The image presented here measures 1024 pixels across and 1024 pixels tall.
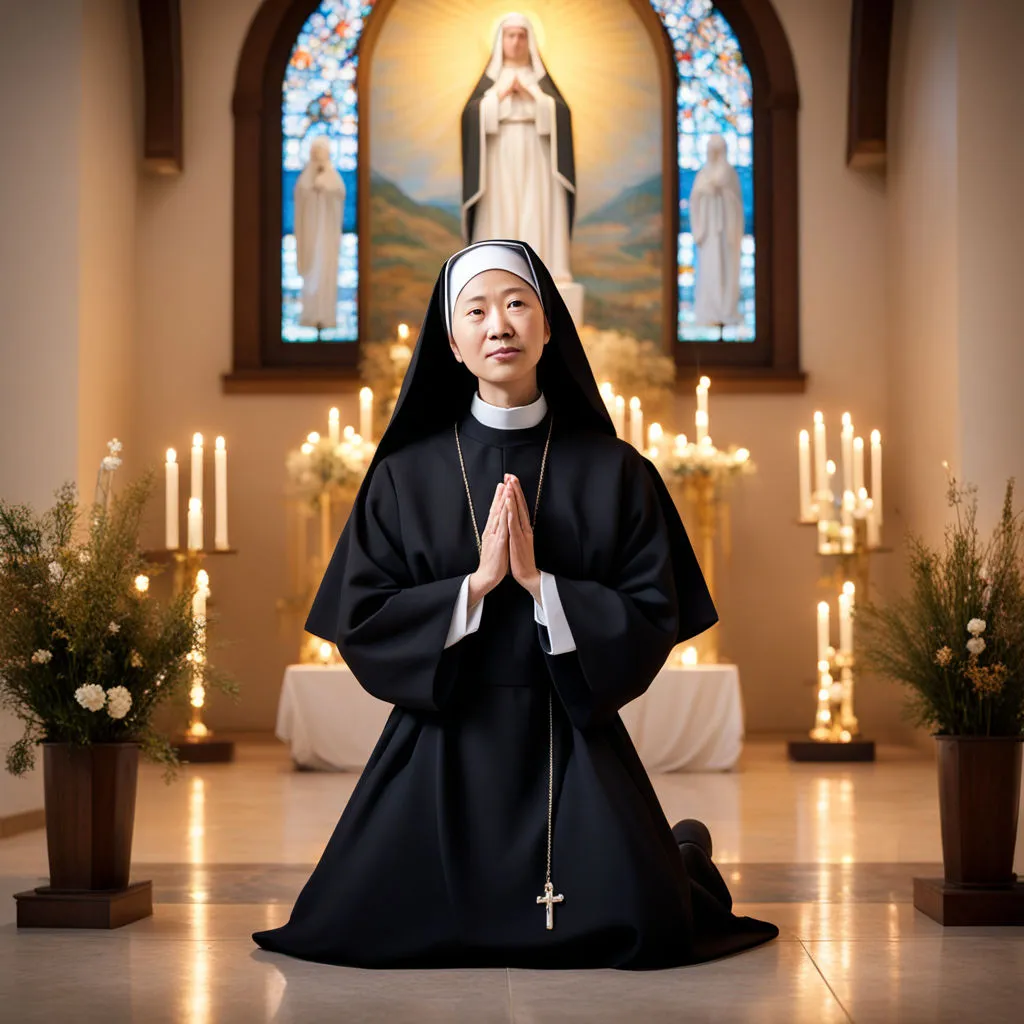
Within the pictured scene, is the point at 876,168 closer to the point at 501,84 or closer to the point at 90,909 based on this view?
the point at 501,84

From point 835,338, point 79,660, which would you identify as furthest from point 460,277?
point 835,338

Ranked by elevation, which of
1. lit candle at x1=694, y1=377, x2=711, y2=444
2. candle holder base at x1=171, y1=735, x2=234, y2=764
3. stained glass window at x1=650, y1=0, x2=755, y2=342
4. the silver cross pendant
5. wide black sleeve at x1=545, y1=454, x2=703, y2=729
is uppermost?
stained glass window at x1=650, y1=0, x2=755, y2=342

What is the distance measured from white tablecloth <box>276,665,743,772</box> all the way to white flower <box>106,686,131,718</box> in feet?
13.5

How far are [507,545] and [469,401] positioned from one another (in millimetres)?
645

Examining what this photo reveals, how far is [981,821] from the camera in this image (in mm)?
4316

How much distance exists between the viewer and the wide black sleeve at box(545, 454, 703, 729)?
3.69 metres

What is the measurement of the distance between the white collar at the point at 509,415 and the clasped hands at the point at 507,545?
0.35m

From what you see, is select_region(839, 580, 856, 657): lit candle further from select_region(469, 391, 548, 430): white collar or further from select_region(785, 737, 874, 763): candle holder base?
select_region(469, 391, 548, 430): white collar

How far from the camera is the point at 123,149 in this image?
10062 mm

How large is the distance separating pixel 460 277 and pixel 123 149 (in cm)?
680

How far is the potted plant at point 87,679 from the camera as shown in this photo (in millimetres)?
4250

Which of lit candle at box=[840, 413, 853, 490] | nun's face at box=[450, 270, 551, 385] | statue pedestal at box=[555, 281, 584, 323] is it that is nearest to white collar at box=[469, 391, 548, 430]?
nun's face at box=[450, 270, 551, 385]

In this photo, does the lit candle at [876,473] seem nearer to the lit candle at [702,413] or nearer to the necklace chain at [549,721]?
the lit candle at [702,413]

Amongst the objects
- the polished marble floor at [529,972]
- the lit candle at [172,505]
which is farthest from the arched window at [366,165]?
the polished marble floor at [529,972]
